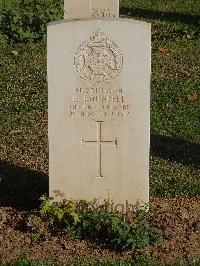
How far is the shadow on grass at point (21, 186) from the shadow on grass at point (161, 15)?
650 cm

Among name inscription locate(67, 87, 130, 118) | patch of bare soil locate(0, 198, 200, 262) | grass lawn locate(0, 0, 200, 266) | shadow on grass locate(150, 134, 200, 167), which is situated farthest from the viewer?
shadow on grass locate(150, 134, 200, 167)

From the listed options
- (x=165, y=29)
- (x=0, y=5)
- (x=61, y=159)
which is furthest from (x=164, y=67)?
(x=61, y=159)

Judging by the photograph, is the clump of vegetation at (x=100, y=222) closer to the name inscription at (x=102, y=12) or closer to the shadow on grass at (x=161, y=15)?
the name inscription at (x=102, y=12)

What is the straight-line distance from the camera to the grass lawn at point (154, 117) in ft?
22.1

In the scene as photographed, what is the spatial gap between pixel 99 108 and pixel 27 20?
611cm

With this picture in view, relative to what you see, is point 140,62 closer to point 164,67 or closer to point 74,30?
point 74,30

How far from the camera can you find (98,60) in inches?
215

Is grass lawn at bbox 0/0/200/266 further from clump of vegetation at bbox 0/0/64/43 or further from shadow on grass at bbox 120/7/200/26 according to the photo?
shadow on grass at bbox 120/7/200/26

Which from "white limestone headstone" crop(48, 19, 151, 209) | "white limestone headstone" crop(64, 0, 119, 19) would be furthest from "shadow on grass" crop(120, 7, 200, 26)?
"white limestone headstone" crop(48, 19, 151, 209)

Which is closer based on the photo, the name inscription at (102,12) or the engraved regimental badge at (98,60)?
the engraved regimental badge at (98,60)

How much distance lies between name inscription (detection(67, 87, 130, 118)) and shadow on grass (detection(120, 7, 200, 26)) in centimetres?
737

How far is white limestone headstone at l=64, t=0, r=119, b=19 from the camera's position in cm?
977

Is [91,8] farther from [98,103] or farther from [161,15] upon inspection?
[98,103]

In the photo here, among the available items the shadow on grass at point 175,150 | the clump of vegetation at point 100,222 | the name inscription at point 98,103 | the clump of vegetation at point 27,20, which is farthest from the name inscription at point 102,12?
the clump of vegetation at point 100,222
